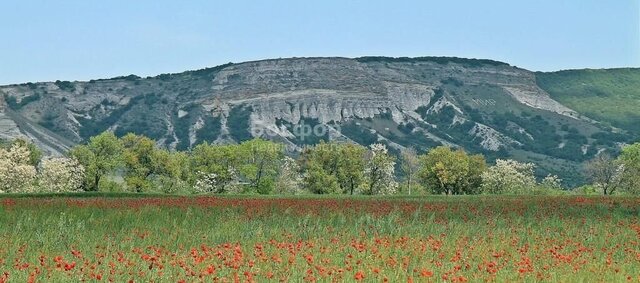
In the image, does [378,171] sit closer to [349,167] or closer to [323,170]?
[349,167]

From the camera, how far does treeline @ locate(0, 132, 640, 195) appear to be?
101m

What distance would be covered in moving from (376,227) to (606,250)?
7.91 metres

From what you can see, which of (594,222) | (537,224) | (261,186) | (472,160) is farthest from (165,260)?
(472,160)

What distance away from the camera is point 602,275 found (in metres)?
14.8

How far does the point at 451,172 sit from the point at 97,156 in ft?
163

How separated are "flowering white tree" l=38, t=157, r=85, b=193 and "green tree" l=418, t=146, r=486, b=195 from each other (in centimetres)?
4852

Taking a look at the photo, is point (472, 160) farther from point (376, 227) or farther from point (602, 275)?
point (602, 275)

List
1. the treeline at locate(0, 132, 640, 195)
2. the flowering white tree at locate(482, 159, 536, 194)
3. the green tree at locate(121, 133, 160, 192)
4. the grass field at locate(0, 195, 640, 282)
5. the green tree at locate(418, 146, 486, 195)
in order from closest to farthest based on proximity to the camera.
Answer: the grass field at locate(0, 195, 640, 282), the green tree at locate(121, 133, 160, 192), the treeline at locate(0, 132, 640, 195), the green tree at locate(418, 146, 486, 195), the flowering white tree at locate(482, 159, 536, 194)

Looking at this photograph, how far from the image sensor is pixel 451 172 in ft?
348

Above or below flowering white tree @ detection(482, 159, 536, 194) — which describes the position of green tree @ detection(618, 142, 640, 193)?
above

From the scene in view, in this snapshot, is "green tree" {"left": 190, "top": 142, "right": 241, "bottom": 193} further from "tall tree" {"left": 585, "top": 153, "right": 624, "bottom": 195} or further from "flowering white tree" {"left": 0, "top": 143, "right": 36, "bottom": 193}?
"tall tree" {"left": 585, "top": 153, "right": 624, "bottom": 195}

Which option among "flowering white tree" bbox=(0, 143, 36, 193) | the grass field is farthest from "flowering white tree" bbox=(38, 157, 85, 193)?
the grass field

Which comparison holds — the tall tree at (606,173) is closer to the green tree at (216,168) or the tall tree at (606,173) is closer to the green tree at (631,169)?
the green tree at (631,169)

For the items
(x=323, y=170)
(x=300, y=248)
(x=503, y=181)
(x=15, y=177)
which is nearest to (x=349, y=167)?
(x=323, y=170)
